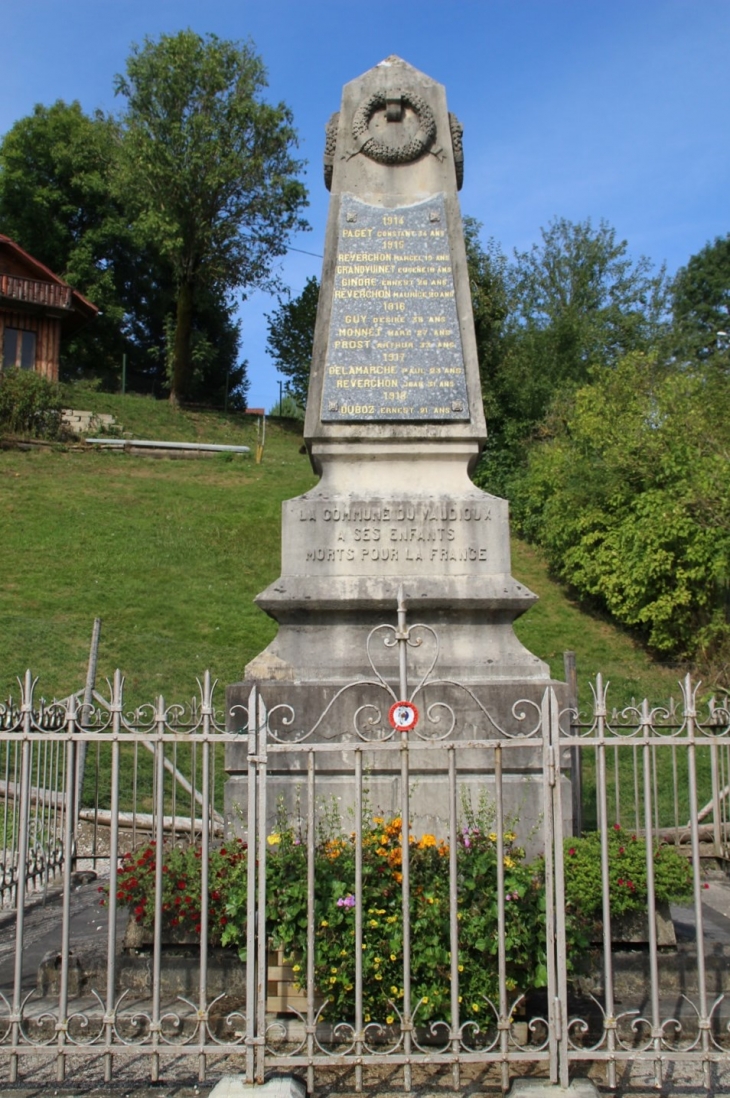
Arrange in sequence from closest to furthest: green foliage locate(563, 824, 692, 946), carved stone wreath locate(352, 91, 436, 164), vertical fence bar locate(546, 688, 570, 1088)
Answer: vertical fence bar locate(546, 688, 570, 1088) → green foliage locate(563, 824, 692, 946) → carved stone wreath locate(352, 91, 436, 164)

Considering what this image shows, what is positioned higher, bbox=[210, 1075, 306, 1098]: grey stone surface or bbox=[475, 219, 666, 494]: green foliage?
bbox=[475, 219, 666, 494]: green foliage

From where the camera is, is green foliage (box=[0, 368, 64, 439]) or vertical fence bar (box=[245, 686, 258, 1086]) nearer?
vertical fence bar (box=[245, 686, 258, 1086])

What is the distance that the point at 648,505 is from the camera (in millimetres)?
18531

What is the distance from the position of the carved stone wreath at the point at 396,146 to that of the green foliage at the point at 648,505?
41.2 feet

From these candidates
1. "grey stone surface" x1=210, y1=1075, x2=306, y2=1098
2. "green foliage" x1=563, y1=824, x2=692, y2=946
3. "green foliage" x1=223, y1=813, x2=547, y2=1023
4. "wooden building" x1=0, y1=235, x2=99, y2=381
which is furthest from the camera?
"wooden building" x1=0, y1=235, x2=99, y2=381

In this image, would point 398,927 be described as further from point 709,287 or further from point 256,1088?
point 709,287

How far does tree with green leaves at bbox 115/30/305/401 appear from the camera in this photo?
1388 inches

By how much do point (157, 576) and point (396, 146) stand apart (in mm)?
12977

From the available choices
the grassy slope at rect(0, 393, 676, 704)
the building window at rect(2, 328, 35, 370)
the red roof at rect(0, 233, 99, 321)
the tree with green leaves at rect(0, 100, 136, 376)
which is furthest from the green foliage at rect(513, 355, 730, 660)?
the tree with green leaves at rect(0, 100, 136, 376)

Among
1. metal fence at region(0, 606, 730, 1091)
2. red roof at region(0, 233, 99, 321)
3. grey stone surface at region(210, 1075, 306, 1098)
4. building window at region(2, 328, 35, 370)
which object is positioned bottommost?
grey stone surface at region(210, 1075, 306, 1098)

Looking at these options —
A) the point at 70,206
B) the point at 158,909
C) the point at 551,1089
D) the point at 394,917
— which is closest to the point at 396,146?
the point at 394,917

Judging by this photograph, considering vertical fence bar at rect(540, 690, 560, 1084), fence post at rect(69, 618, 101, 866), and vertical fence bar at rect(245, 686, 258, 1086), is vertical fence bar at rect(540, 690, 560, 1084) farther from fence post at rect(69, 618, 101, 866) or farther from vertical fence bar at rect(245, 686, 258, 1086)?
fence post at rect(69, 618, 101, 866)

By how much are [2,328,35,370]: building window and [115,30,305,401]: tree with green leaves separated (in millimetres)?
5615

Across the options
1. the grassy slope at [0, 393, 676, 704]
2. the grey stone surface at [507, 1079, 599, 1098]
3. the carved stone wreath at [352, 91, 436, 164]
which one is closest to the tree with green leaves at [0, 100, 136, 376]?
the grassy slope at [0, 393, 676, 704]
